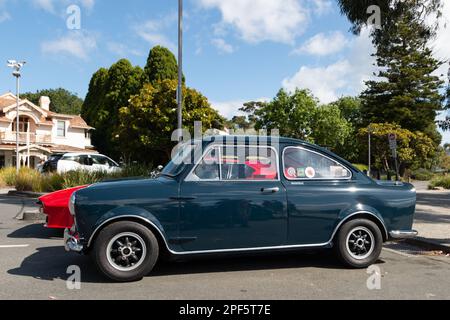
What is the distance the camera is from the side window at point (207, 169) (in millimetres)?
5090

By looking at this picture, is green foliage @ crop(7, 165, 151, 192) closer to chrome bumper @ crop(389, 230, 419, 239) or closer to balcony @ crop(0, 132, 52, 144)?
chrome bumper @ crop(389, 230, 419, 239)

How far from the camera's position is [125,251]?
4.80 metres

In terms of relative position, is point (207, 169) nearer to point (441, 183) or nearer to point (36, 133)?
point (441, 183)

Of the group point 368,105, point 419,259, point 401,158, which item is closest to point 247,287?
point 419,259

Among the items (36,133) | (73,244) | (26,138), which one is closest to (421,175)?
(36,133)

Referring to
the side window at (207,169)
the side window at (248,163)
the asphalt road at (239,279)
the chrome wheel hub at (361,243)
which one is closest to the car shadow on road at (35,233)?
the asphalt road at (239,279)

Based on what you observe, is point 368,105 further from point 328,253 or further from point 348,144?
point 328,253

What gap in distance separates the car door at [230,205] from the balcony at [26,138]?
38.3 metres

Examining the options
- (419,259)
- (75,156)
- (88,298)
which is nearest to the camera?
(88,298)

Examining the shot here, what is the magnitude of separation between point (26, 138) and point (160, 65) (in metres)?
15.3

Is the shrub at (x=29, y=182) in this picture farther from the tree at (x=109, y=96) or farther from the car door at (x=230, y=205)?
the tree at (x=109, y=96)

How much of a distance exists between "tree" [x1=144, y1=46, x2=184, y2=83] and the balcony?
1228 centimetres

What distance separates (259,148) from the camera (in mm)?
5406

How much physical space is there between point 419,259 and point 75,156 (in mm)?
17259
